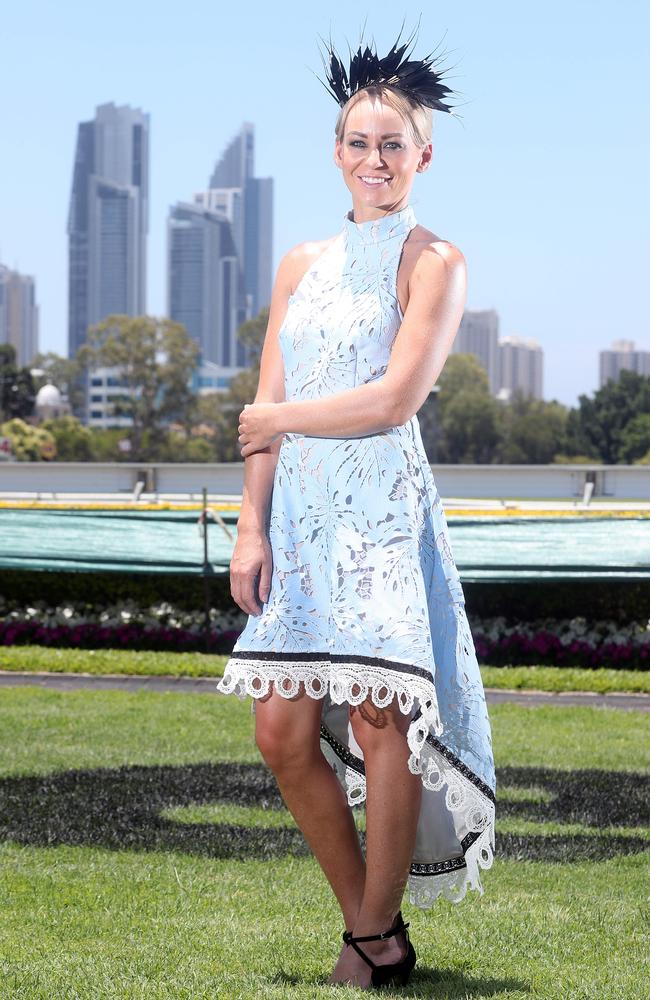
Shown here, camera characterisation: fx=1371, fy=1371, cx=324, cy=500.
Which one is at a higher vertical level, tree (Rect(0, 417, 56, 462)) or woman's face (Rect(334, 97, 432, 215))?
woman's face (Rect(334, 97, 432, 215))

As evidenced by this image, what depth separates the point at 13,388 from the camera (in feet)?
305

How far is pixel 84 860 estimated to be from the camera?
441cm

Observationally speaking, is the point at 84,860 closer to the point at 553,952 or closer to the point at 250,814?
the point at 250,814

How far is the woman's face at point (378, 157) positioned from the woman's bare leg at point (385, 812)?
108 centimetres

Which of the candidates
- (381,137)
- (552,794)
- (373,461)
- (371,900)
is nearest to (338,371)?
(373,461)

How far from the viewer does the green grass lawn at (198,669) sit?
9.21 m

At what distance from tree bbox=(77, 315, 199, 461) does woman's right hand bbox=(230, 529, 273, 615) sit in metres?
71.0

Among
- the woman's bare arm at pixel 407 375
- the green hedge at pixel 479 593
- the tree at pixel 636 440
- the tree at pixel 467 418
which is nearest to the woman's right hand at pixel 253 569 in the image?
the woman's bare arm at pixel 407 375

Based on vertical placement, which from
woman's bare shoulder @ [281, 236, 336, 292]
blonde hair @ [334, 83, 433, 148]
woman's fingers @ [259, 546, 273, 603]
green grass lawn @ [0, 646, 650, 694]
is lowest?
green grass lawn @ [0, 646, 650, 694]

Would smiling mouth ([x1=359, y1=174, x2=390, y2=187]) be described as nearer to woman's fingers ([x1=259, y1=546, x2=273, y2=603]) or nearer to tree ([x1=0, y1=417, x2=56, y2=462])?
woman's fingers ([x1=259, y1=546, x2=273, y2=603])

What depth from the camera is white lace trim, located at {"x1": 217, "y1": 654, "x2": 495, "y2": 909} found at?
2.71 metres

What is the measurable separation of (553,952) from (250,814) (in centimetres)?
203

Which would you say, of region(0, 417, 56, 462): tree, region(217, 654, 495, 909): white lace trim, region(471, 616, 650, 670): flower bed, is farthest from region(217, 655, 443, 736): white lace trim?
region(0, 417, 56, 462): tree

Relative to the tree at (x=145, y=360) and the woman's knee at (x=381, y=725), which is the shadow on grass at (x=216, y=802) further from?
the tree at (x=145, y=360)
